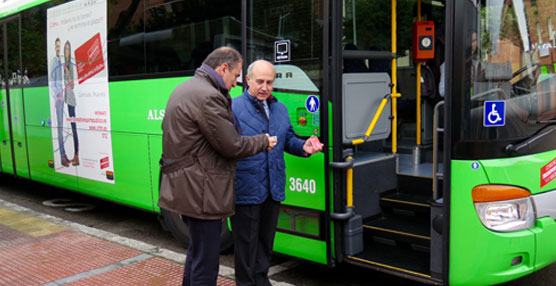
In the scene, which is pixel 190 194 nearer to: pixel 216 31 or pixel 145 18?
pixel 216 31

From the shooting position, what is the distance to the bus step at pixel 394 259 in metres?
3.80

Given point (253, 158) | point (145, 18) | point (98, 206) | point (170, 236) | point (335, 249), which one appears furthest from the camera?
point (98, 206)

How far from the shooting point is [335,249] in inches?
161

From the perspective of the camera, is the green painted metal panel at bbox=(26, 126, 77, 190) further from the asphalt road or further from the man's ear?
the man's ear

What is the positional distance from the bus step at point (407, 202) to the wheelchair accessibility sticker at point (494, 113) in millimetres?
1146

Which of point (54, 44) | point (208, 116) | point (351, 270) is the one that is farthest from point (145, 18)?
point (351, 270)

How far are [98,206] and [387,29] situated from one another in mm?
5071

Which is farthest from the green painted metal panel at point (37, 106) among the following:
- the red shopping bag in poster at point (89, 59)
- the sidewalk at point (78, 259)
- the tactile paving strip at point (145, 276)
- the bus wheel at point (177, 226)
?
the tactile paving strip at point (145, 276)

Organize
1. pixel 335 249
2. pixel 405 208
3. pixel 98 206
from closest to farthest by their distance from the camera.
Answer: pixel 335 249
pixel 405 208
pixel 98 206

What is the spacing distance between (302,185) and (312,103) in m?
0.67

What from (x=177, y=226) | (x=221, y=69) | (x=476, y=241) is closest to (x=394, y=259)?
(x=476, y=241)

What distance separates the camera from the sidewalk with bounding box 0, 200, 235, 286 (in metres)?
4.73

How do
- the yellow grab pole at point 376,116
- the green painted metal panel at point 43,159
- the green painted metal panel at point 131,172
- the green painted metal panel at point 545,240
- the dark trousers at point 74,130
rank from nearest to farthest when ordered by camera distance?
the green painted metal panel at point 545,240 < the yellow grab pole at point 376,116 < the green painted metal panel at point 131,172 < the dark trousers at point 74,130 < the green painted metal panel at point 43,159

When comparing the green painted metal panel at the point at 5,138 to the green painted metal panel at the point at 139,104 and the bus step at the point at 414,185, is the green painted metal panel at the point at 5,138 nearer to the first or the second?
the green painted metal panel at the point at 139,104
